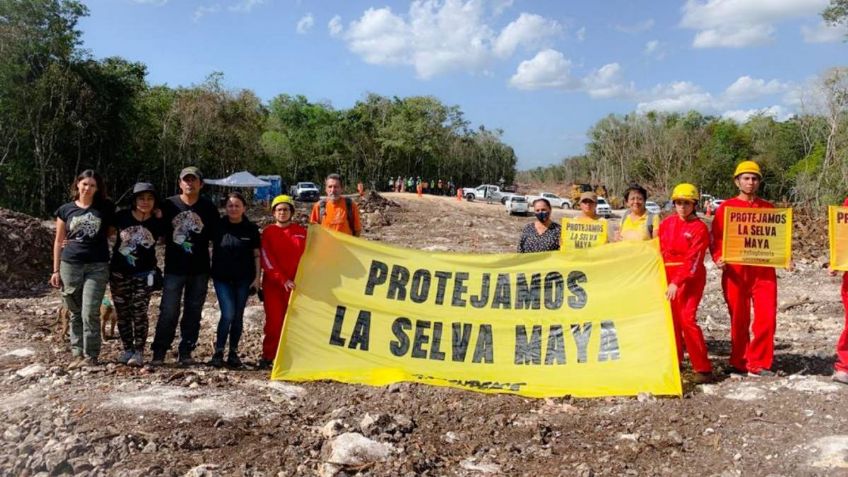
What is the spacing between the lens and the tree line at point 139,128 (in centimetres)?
2194

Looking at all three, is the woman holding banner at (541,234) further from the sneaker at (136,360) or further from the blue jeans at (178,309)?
the sneaker at (136,360)

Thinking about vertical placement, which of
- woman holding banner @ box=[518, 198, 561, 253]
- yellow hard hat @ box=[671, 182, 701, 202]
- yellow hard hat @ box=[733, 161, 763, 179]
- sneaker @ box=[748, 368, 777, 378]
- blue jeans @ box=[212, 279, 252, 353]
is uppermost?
yellow hard hat @ box=[733, 161, 763, 179]

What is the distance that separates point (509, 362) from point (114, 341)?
4295 millimetres

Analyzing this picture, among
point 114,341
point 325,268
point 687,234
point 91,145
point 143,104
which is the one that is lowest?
point 114,341

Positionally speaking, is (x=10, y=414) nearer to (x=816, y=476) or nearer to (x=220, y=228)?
(x=220, y=228)

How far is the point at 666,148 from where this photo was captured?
57812 millimetres

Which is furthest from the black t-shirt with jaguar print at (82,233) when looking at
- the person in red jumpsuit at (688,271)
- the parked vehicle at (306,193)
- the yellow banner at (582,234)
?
the parked vehicle at (306,193)

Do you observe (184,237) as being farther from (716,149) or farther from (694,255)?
(716,149)

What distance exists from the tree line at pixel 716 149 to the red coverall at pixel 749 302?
787 inches

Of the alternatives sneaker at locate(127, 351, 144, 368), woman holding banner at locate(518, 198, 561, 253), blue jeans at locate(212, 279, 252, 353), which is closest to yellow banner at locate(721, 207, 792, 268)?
woman holding banner at locate(518, 198, 561, 253)

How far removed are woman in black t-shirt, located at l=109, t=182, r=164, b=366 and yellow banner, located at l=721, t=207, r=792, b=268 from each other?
481 cm

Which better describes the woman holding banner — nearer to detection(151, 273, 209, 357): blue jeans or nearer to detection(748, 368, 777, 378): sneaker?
detection(748, 368, 777, 378): sneaker

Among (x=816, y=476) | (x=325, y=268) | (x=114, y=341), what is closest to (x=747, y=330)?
(x=816, y=476)

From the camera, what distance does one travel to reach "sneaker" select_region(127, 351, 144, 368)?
5203 mm
